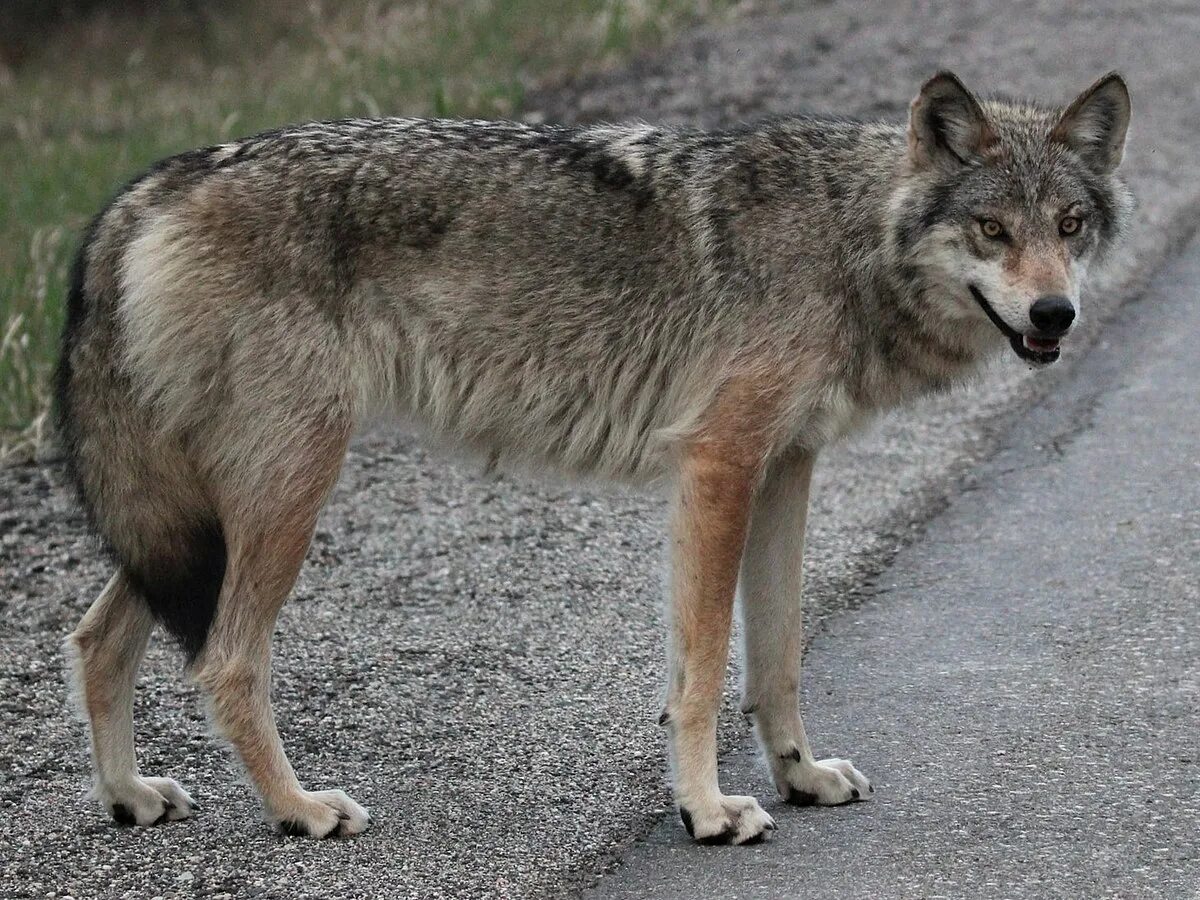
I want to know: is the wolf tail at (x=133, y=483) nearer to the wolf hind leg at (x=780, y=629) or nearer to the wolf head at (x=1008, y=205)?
the wolf hind leg at (x=780, y=629)

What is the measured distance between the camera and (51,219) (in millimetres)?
10359

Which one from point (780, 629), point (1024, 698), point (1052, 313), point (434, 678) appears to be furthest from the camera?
point (434, 678)

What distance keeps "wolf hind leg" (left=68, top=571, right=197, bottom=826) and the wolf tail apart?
0.55 ft

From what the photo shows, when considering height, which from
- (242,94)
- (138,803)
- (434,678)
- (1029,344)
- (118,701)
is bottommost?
(242,94)

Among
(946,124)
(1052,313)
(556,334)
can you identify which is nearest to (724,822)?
(556,334)

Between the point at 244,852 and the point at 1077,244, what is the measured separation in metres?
2.61

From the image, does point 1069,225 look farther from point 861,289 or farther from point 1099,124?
point 861,289

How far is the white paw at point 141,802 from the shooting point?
13.6 feet

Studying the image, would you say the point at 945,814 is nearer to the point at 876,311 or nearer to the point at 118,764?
the point at 876,311

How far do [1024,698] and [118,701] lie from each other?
2572 mm

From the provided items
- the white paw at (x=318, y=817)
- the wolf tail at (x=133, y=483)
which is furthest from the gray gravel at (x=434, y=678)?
the wolf tail at (x=133, y=483)

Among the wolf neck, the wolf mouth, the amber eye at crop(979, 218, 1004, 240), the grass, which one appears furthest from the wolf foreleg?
the grass

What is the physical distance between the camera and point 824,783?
170 inches

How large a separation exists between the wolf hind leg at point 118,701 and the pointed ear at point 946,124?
2.41 meters
